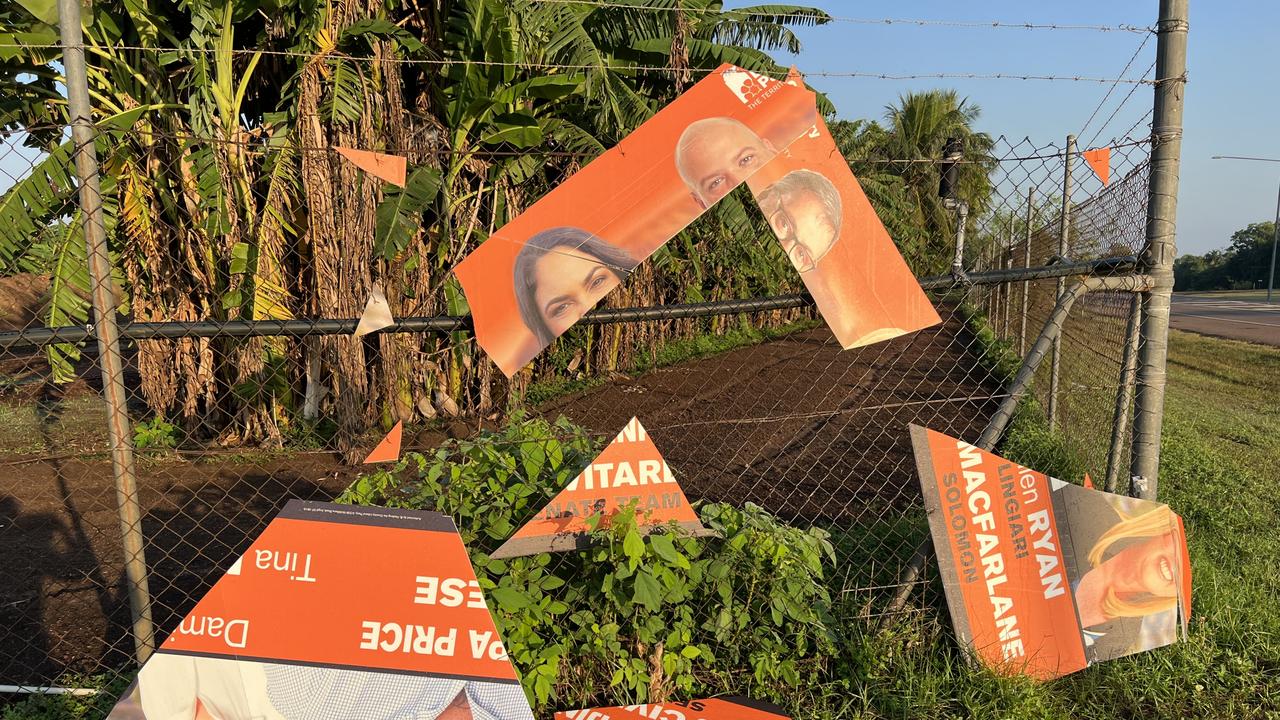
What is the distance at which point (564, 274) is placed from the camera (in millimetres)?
2604

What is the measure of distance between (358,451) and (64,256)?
284cm

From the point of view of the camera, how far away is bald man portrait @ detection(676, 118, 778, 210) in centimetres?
264

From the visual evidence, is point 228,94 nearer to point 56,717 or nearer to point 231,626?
point 56,717

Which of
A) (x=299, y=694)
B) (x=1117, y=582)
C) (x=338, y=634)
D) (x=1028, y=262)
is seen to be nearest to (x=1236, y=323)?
(x=1028, y=262)

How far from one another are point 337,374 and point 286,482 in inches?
43.7

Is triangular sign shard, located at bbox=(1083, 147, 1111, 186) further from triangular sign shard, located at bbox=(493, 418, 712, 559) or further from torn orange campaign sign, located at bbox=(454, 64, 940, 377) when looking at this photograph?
triangular sign shard, located at bbox=(493, 418, 712, 559)

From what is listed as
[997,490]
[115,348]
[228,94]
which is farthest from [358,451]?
[997,490]

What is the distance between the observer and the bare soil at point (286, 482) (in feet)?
12.7

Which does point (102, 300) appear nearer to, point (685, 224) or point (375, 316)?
point (375, 316)

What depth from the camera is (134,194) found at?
734 centimetres

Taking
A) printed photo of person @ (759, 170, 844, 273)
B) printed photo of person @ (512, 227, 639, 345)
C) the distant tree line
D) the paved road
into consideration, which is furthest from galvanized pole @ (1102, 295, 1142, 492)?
the distant tree line

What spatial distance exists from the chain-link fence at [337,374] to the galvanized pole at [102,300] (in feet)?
2.77

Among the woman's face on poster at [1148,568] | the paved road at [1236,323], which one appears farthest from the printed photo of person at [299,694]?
the paved road at [1236,323]

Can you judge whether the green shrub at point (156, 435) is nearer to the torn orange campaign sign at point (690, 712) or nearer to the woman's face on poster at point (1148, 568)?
the torn orange campaign sign at point (690, 712)
